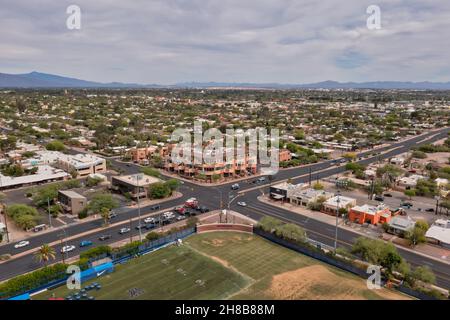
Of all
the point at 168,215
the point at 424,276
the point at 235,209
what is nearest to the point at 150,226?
the point at 168,215

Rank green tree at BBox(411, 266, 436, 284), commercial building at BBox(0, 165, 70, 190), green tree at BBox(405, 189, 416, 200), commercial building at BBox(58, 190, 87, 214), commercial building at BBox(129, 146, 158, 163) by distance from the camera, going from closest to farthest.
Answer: green tree at BBox(411, 266, 436, 284), commercial building at BBox(58, 190, 87, 214), green tree at BBox(405, 189, 416, 200), commercial building at BBox(0, 165, 70, 190), commercial building at BBox(129, 146, 158, 163)

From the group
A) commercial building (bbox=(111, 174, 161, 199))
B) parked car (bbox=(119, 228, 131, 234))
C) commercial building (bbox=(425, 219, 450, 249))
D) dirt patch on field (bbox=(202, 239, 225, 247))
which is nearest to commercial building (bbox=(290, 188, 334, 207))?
commercial building (bbox=(425, 219, 450, 249))

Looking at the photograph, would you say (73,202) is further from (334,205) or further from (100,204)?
(334,205)

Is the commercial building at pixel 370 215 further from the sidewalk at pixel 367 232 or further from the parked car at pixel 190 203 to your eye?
the parked car at pixel 190 203

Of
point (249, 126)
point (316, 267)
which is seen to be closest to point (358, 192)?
point (316, 267)

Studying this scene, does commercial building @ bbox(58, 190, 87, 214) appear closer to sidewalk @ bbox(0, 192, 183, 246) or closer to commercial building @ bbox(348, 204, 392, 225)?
sidewalk @ bbox(0, 192, 183, 246)

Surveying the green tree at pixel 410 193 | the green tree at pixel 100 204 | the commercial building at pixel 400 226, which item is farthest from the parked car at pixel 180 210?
the green tree at pixel 410 193
